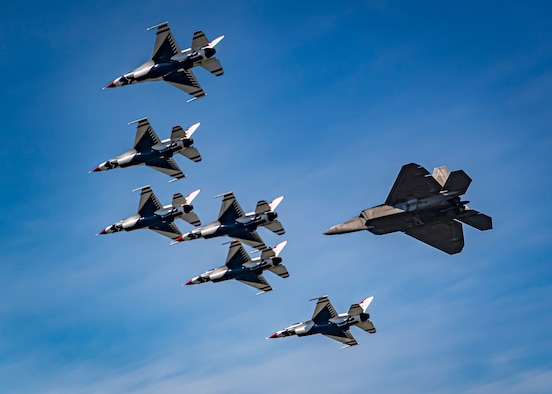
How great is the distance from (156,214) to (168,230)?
Answer: 161 inches

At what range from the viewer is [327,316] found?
5438 inches

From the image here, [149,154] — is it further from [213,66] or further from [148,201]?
[213,66]

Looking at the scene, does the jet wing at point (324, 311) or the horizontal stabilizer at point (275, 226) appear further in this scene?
the jet wing at point (324, 311)

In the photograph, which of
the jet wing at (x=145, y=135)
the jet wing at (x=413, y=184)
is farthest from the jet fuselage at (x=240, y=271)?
the jet wing at (x=413, y=184)

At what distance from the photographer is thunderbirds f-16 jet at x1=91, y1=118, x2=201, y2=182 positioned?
132 metres

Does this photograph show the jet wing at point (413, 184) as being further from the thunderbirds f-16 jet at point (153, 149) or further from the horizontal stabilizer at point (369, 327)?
the thunderbirds f-16 jet at point (153, 149)

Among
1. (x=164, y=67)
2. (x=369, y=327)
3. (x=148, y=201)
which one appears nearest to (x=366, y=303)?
(x=369, y=327)

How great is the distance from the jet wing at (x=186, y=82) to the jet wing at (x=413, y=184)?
3196 cm

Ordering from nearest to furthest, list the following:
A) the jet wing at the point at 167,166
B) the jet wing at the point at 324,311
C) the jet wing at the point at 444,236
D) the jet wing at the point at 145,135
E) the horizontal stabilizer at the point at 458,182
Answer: the horizontal stabilizer at the point at 458,182 < the jet wing at the point at 444,236 < the jet wing at the point at 145,135 < the jet wing at the point at 167,166 < the jet wing at the point at 324,311

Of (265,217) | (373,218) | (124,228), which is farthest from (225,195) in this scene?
(373,218)

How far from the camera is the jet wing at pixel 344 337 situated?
140 m

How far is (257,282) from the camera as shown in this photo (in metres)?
144

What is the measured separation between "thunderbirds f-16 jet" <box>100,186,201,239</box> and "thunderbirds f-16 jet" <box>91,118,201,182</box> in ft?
17.4

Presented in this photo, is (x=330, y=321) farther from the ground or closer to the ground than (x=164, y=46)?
closer to the ground
